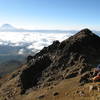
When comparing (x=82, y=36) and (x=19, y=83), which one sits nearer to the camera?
(x=19, y=83)

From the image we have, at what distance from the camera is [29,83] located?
68.2 metres

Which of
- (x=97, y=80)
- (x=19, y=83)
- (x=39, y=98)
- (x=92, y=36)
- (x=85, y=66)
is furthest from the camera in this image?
(x=92, y=36)

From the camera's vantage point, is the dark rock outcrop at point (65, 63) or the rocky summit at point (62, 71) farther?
the dark rock outcrop at point (65, 63)

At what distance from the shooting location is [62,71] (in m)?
65.5

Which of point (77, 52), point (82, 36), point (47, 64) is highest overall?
point (82, 36)

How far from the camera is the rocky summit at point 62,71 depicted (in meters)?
54.4

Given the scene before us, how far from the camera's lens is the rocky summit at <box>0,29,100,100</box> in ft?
178

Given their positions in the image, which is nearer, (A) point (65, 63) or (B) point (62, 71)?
(B) point (62, 71)

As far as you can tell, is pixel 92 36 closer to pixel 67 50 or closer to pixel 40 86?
pixel 67 50

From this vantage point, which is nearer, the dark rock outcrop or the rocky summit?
the rocky summit

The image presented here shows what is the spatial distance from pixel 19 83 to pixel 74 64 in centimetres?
2018

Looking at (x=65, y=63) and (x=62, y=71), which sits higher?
(x=65, y=63)

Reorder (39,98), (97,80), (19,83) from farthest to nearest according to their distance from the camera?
(19,83) → (39,98) → (97,80)

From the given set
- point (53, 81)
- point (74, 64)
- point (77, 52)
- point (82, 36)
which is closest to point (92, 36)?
point (82, 36)
